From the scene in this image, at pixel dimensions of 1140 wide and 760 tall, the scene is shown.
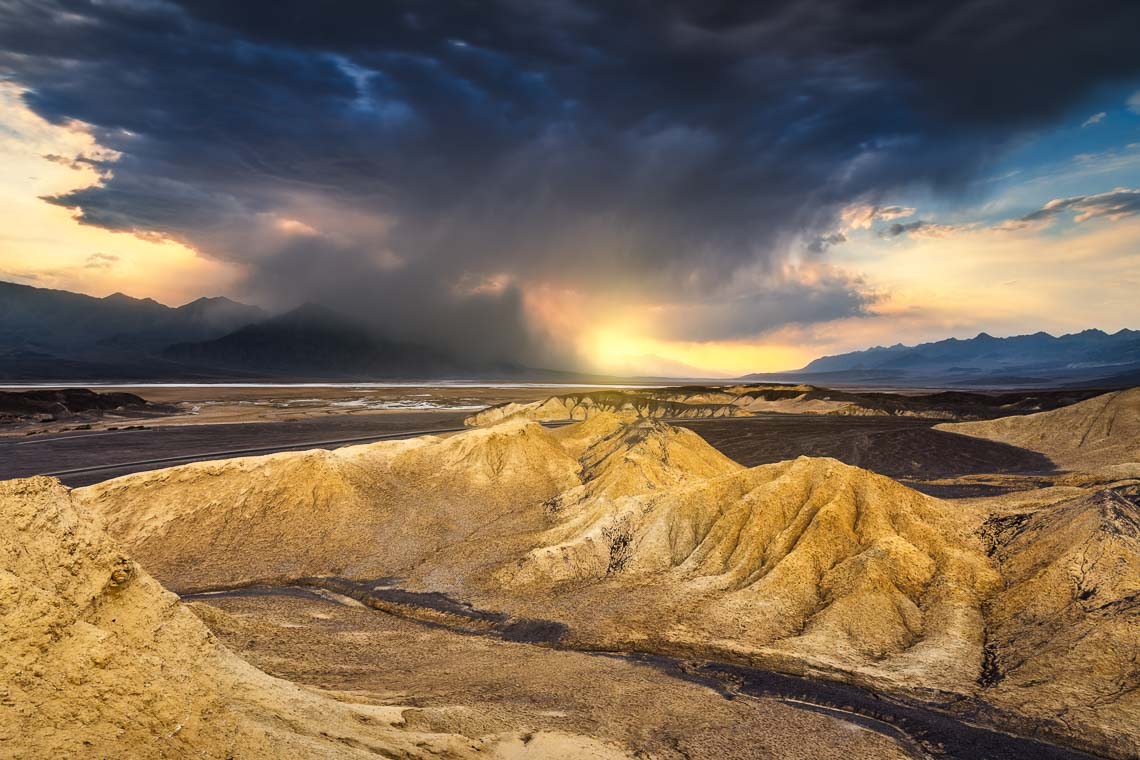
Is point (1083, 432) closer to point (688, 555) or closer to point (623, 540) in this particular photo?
point (688, 555)

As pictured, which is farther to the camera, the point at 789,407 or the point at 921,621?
the point at 789,407

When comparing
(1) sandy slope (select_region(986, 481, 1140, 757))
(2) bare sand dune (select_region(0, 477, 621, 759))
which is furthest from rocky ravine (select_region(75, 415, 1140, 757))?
(2) bare sand dune (select_region(0, 477, 621, 759))

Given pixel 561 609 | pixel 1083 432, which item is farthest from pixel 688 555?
pixel 1083 432

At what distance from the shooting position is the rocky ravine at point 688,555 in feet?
52.8

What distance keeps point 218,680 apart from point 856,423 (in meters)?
90.7

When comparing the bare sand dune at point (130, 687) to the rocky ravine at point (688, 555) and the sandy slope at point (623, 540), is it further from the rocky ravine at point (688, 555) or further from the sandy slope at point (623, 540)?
the sandy slope at point (623, 540)

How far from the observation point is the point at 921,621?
61.8 feet

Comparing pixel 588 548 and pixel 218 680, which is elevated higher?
pixel 218 680

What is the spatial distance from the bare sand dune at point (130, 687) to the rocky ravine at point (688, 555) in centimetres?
865

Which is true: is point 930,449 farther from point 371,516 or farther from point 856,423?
point 371,516

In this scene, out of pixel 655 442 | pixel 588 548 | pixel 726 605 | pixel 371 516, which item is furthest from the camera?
pixel 655 442

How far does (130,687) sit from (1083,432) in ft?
248

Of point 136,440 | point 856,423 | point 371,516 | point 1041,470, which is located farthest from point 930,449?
point 136,440

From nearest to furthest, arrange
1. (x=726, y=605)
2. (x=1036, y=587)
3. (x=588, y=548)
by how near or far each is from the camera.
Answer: (x=1036, y=587), (x=726, y=605), (x=588, y=548)
